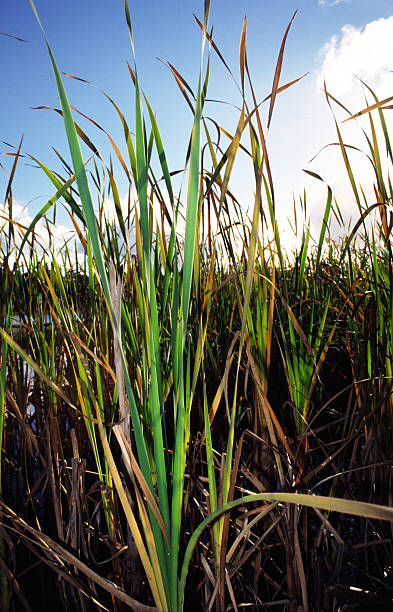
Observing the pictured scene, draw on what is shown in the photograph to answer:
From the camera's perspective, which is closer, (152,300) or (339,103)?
(152,300)

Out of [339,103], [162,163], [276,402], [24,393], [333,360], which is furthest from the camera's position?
[333,360]

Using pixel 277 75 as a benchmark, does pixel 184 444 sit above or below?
below

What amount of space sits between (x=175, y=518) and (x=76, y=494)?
0.37m

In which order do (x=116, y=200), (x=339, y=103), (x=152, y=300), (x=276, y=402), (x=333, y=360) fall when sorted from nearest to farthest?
(x=152, y=300) < (x=116, y=200) < (x=339, y=103) < (x=276, y=402) < (x=333, y=360)

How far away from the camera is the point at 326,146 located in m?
0.85

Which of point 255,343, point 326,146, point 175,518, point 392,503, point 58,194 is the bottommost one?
point 392,503

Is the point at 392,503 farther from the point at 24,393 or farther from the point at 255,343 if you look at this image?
the point at 24,393

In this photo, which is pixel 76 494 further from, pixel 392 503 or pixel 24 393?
pixel 392 503

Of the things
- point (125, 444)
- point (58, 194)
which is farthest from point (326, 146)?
point (125, 444)

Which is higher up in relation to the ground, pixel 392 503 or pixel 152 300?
pixel 152 300

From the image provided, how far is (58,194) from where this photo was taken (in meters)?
0.55

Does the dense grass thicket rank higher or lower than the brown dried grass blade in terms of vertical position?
lower

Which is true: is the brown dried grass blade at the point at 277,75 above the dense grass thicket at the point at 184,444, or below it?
above

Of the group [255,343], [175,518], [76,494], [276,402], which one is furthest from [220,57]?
[276,402]
